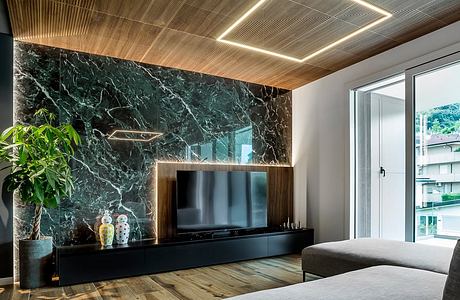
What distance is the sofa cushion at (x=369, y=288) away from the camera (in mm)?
1708

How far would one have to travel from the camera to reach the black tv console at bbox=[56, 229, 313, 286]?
11.4 ft

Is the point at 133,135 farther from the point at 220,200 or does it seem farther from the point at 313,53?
the point at 313,53

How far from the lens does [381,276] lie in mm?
2068

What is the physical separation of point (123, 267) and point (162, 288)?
0.60m

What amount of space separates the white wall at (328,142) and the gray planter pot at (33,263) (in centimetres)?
357

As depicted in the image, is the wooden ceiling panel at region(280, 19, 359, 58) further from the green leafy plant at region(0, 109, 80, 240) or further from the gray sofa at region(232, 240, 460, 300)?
the green leafy plant at region(0, 109, 80, 240)

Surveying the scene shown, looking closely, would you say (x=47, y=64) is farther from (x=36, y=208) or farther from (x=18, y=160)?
(x=36, y=208)

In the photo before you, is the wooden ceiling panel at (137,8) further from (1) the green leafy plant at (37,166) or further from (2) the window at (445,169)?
(2) the window at (445,169)

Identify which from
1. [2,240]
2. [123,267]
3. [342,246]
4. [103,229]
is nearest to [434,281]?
[342,246]

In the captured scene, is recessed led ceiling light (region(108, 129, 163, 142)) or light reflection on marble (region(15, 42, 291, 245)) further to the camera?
recessed led ceiling light (region(108, 129, 163, 142))

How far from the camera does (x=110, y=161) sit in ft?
13.6

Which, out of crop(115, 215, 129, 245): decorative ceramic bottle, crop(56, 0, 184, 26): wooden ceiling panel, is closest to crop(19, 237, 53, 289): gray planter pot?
crop(115, 215, 129, 245): decorative ceramic bottle

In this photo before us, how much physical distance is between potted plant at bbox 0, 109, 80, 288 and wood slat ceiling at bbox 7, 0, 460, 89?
1044mm

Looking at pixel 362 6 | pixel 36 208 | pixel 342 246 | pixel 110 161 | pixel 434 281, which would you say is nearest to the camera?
pixel 434 281
